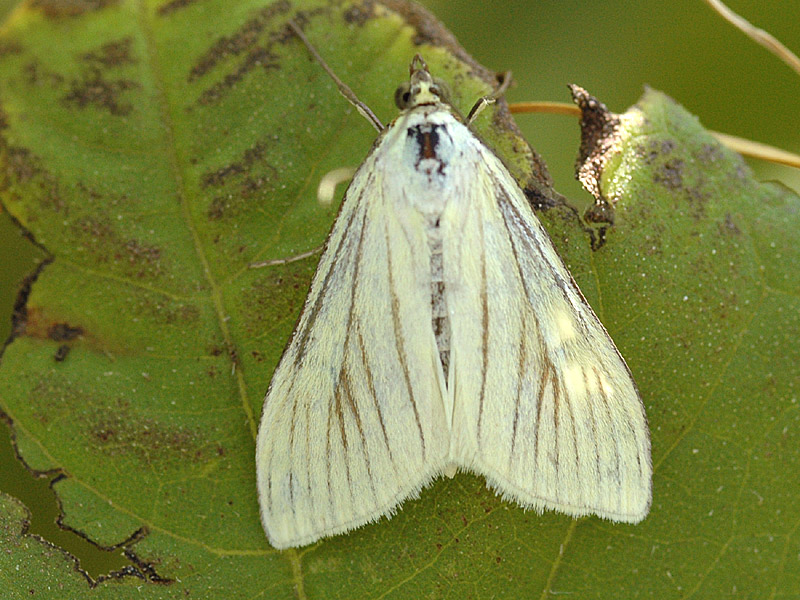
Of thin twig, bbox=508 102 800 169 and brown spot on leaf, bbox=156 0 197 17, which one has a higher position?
brown spot on leaf, bbox=156 0 197 17

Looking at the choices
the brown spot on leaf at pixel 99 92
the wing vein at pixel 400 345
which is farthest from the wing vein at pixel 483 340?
the brown spot on leaf at pixel 99 92

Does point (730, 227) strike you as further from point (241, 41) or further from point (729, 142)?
point (241, 41)

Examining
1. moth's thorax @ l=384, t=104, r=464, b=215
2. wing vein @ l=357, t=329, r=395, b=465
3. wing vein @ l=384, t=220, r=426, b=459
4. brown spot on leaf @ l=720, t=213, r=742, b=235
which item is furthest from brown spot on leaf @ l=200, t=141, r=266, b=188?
brown spot on leaf @ l=720, t=213, r=742, b=235

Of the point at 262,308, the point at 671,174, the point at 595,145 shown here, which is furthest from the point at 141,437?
the point at 671,174

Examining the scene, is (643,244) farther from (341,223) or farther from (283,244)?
(283,244)

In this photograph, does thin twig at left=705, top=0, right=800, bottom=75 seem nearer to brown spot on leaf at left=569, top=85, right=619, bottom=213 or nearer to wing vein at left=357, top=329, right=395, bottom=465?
brown spot on leaf at left=569, top=85, right=619, bottom=213

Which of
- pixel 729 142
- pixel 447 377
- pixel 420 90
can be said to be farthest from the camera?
pixel 729 142

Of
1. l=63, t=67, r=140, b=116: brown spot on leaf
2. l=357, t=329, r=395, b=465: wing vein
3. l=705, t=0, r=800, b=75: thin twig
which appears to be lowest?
l=357, t=329, r=395, b=465: wing vein
